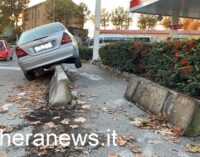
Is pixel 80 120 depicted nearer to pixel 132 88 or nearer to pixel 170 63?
pixel 132 88

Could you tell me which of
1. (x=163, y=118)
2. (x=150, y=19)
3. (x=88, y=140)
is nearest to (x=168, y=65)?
(x=163, y=118)

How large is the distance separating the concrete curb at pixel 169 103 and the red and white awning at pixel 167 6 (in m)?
11.4

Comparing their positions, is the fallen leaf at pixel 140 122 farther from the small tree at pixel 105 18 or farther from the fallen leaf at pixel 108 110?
the small tree at pixel 105 18

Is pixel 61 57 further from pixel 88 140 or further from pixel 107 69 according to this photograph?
pixel 88 140

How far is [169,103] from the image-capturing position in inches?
237

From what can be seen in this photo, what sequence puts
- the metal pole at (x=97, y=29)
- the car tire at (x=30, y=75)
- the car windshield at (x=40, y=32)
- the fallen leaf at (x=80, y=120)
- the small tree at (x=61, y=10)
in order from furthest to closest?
the small tree at (x=61, y=10) → the metal pole at (x=97, y=29) → the car tire at (x=30, y=75) → the car windshield at (x=40, y=32) → the fallen leaf at (x=80, y=120)

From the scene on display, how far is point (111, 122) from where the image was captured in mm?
6023

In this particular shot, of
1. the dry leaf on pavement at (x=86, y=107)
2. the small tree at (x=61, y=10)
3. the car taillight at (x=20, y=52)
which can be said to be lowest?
the dry leaf on pavement at (x=86, y=107)

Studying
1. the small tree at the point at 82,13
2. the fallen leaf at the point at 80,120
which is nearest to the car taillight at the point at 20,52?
the fallen leaf at the point at 80,120

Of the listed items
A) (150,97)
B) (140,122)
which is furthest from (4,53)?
(140,122)

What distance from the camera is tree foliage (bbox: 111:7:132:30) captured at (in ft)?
187

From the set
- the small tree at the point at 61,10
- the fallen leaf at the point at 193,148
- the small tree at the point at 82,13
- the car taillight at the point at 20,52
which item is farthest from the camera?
the small tree at the point at 82,13

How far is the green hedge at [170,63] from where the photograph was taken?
6480 millimetres

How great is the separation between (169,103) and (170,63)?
6.18ft
